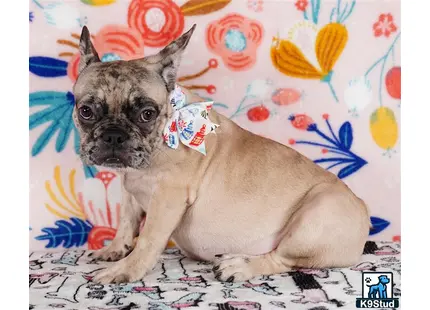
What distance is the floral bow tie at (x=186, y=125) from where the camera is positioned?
3293mm

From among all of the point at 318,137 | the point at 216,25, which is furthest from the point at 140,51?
the point at 318,137

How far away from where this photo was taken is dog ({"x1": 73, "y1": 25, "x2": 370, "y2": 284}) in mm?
3125

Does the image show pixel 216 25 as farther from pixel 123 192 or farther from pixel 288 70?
pixel 123 192

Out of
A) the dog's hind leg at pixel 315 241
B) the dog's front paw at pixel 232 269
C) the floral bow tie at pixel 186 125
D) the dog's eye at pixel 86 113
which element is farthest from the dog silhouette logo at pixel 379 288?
the dog's eye at pixel 86 113

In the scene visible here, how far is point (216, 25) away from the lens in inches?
160

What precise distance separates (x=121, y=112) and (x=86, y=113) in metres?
0.18

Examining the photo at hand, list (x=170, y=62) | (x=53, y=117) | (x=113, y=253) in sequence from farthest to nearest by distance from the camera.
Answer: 1. (x=53, y=117)
2. (x=113, y=253)
3. (x=170, y=62)

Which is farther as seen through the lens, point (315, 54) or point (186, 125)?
point (315, 54)

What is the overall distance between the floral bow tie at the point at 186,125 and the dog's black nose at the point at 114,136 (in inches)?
10.8

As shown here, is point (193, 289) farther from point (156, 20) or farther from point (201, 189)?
point (156, 20)

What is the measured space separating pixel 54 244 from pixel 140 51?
1.29m

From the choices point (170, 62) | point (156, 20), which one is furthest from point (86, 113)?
point (156, 20)

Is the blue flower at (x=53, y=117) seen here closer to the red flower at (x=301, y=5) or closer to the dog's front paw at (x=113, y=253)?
the dog's front paw at (x=113, y=253)

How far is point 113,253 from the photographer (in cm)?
367
